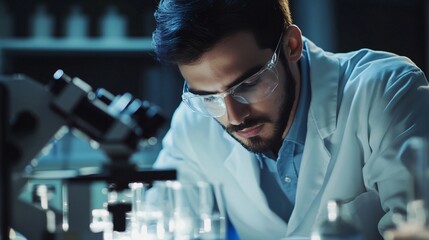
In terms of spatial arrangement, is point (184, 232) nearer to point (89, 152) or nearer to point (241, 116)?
point (241, 116)

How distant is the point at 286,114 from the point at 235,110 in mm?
285

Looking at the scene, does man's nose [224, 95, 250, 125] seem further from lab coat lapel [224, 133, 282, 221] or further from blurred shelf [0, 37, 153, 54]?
blurred shelf [0, 37, 153, 54]

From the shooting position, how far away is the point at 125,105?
1701 millimetres

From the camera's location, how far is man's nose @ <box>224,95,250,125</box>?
195 centimetres

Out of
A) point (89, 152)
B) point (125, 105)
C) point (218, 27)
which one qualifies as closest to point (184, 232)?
point (125, 105)

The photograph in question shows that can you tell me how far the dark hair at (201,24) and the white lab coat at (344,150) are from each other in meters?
0.36

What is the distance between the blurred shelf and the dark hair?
2.31 meters

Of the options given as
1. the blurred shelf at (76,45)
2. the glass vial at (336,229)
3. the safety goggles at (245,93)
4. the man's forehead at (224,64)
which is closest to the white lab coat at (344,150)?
the safety goggles at (245,93)

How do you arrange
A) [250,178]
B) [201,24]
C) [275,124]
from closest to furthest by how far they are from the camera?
1. [201,24]
2. [275,124]
3. [250,178]

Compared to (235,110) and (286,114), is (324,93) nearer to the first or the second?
(286,114)

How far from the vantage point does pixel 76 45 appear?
4277 millimetres

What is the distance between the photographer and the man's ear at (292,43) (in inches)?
83.4

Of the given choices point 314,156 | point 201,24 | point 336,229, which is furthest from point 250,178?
point 336,229

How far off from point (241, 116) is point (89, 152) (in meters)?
2.53
